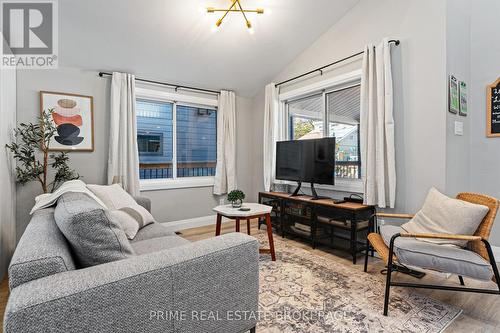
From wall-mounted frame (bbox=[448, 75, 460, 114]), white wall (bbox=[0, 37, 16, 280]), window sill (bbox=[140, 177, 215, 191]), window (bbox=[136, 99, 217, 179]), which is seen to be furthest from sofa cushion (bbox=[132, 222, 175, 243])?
wall-mounted frame (bbox=[448, 75, 460, 114])

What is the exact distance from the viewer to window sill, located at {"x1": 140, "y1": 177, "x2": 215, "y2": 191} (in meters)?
3.82

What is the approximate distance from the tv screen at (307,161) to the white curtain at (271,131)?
32 cm

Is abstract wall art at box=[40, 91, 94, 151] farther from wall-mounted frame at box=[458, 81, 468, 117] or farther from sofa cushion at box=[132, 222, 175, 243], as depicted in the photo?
wall-mounted frame at box=[458, 81, 468, 117]

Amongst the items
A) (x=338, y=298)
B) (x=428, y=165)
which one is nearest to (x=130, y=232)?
(x=338, y=298)

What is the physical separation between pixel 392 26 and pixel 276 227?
9.53ft

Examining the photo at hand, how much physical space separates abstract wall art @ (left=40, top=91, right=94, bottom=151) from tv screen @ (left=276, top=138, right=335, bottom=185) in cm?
262

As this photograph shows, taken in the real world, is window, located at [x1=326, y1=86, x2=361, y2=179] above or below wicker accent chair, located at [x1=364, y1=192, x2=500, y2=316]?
above

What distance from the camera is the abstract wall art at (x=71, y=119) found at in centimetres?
308

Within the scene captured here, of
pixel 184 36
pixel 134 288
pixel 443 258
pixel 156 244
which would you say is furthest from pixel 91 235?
pixel 184 36

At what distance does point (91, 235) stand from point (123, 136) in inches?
104

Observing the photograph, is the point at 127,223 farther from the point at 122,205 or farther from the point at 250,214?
the point at 250,214

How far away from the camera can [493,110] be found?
272cm

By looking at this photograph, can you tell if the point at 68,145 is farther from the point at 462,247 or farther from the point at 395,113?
the point at 462,247

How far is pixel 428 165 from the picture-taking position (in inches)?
99.3
